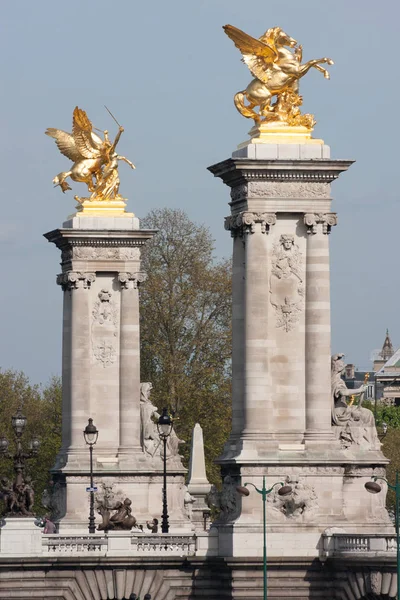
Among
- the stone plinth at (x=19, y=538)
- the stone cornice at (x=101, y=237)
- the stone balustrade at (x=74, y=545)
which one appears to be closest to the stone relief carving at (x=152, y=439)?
the stone cornice at (x=101, y=237)

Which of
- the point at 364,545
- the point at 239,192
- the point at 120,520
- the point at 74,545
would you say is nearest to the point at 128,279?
the point at 120,520

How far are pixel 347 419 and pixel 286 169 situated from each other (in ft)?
23.4

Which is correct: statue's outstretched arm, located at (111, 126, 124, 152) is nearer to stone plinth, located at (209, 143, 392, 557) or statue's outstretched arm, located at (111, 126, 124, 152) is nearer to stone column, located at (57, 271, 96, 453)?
stone column, located at (57, 271, 96, 453)

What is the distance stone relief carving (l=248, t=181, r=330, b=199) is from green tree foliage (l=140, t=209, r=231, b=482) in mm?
40349

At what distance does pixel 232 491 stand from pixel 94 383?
19729 millimetres

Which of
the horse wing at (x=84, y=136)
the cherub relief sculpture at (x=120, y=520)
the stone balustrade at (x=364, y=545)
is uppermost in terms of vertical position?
the horse wing at (x=84, y=136)

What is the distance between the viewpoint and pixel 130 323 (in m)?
88.1

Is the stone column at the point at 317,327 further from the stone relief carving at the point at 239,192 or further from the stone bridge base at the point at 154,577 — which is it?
the stone bridge base at the point at 154,577

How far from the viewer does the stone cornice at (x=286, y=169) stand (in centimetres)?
6906

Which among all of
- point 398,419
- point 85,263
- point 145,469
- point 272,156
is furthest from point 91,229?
point 398,419

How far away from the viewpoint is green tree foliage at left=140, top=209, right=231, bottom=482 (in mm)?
110312

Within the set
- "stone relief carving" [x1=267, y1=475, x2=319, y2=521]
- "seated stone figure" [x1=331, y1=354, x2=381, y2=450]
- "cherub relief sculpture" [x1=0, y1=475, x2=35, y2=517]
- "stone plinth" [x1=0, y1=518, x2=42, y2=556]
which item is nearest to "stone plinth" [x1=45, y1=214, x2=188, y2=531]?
"seated stone figure" [x1=331, y1=354, x2=381, y2=450]

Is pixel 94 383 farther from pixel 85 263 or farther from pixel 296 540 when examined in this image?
pixel 296 540

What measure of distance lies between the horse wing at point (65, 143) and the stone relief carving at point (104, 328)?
182 inches
